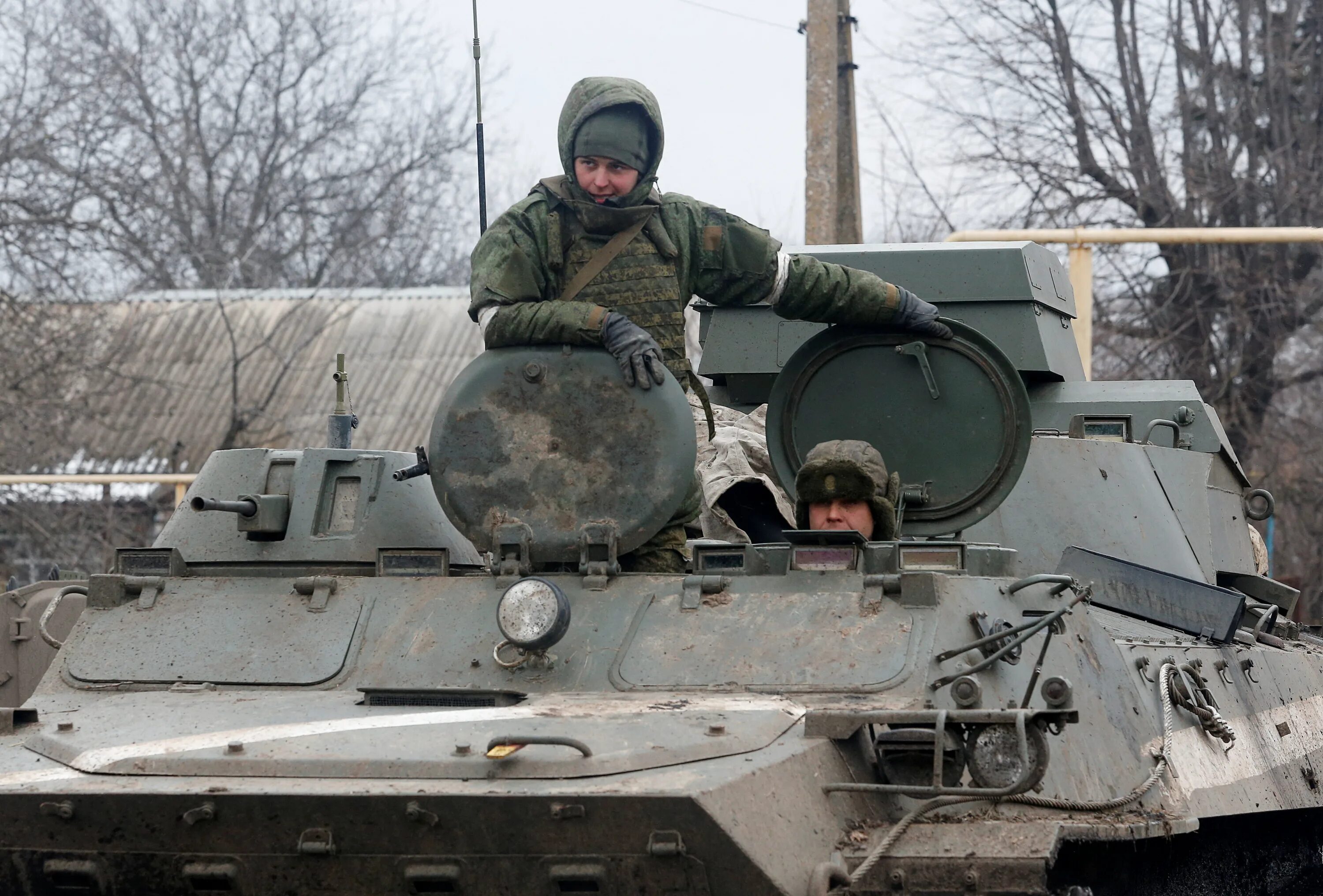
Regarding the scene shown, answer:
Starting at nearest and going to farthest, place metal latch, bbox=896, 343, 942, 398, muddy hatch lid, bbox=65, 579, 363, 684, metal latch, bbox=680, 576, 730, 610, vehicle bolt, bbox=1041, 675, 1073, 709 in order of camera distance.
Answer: vehicle bolt, bbox=1041, 675, 1073, 709 → metal latch, bbox=680, 576, 730, 610 → muddy hatch lid, bbox=65, 579, 363, 684 → metal latch, bbox=896, 343, 942, 398

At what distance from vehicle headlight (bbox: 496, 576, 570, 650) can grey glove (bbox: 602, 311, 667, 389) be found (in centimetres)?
83

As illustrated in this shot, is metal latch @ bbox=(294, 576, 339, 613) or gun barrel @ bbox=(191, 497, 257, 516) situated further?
gun barrel @ bbox=(191, 497, 257, 516)

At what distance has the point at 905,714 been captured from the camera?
16.4 feet

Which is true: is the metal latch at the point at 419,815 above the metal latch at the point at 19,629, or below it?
above

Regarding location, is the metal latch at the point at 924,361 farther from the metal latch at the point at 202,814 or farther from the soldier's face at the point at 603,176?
the metal latch at the point at 202,814

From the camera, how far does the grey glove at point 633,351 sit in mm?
6172

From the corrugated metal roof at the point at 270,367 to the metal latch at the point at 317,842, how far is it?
52.8ft

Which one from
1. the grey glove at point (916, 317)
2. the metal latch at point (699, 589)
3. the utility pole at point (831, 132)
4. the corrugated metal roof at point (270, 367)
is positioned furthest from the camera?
the corrugated metal roof at point (270, 367)

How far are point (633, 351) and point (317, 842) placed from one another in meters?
2.05

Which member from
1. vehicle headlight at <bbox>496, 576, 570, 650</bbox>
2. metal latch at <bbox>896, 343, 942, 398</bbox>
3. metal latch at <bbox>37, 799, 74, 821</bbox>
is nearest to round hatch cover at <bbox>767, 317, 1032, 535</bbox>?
metal latch at <bbox>896, 343, 942, 398</bbox>

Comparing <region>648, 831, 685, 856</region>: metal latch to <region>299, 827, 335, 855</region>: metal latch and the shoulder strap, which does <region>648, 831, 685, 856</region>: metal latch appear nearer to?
<region>299, 827, 335, 855</region>: metal latch

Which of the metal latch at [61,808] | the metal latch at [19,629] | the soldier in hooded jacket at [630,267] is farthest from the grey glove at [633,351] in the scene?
the metal latch at [19,629]

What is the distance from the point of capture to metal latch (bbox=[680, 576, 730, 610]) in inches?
231

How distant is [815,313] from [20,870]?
10.8 feet
